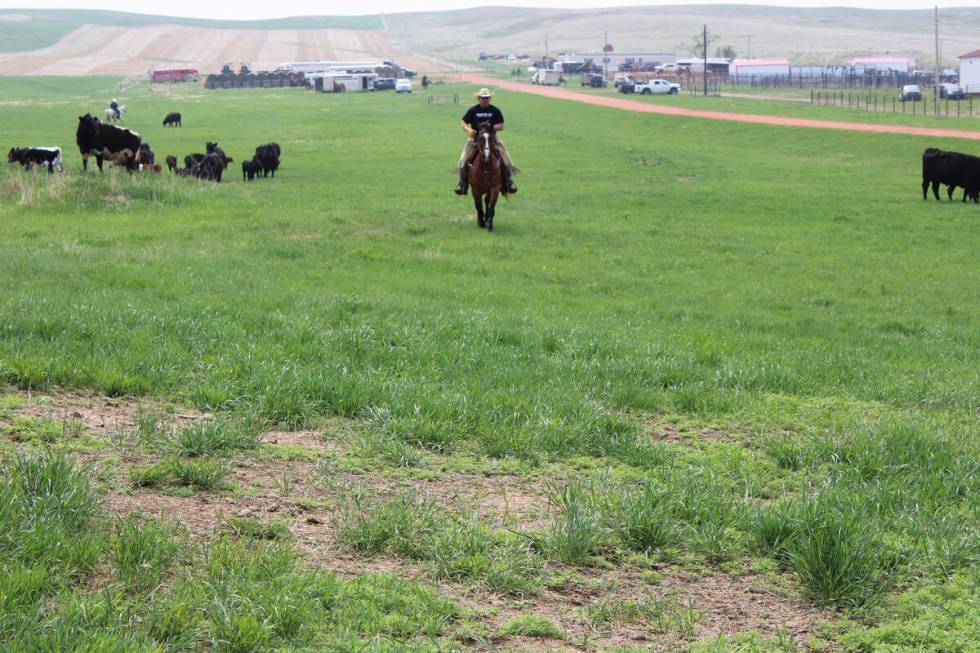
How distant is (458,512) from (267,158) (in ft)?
96.4

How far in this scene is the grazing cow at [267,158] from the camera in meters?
33.5

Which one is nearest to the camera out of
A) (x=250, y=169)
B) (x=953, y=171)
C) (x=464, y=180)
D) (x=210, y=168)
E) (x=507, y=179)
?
(x=507, y=179)

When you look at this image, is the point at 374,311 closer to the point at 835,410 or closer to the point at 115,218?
the point at 835,410

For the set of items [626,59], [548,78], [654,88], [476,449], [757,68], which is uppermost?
[626,59]

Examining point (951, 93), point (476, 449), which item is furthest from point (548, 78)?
point (476, 449)

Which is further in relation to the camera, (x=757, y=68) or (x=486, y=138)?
(x=757, y=68)

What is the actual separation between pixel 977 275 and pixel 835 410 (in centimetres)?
1107

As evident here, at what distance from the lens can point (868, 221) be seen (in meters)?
24.5

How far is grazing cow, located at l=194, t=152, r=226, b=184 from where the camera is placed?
30.9 metres

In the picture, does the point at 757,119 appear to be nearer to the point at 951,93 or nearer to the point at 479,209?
the point at 951,93

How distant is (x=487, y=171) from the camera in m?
20.9

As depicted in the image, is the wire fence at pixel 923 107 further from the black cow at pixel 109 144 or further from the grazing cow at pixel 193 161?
the black cow at pixel 109 144

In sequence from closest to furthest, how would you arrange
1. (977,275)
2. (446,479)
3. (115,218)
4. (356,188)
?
(446,479)
(977,275)
(115,218)
(356,188)

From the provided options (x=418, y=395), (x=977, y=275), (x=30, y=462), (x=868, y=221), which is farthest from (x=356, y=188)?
(x=30, y=462)
